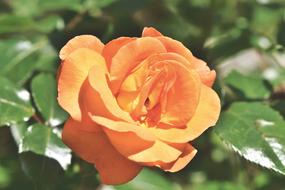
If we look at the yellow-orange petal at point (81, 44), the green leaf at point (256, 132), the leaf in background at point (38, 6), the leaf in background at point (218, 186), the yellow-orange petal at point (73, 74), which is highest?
the yellow-orange petal at point (81, 44)

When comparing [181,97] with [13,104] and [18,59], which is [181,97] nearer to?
[13,104]

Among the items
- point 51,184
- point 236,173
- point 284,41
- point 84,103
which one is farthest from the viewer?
point 236,173

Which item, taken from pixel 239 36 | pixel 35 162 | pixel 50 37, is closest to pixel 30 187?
pixel 50 37

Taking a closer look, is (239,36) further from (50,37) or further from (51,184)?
(51,184)

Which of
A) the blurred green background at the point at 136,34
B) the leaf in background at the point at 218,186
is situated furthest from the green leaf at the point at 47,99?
the leaf in background at the point at 218,186

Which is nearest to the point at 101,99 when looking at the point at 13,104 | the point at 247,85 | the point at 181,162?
the point at 181,162

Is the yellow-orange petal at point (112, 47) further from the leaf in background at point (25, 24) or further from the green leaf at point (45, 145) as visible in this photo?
the leaf in background at point (25, 24)
